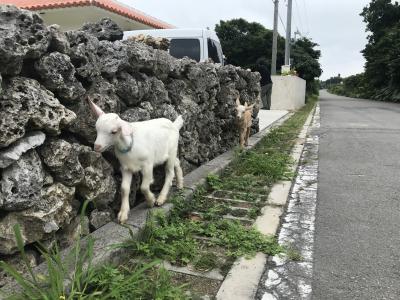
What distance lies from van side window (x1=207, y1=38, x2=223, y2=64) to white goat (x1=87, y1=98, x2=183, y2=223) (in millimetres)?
6431

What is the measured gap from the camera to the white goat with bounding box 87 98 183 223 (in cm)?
332

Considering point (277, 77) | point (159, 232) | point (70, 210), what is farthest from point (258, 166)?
point (277, 77)

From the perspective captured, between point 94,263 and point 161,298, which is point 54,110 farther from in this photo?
point 161,298

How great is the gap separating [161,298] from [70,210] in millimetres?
1037

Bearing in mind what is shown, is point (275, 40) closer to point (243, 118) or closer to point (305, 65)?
point (305, 65)

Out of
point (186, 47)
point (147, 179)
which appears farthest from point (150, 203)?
point (186, 47)

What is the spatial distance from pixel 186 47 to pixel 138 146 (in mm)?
7139

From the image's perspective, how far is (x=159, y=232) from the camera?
3574 mm

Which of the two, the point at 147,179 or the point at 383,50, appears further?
the point at 383,50

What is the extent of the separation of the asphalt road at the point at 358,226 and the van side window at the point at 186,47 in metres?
4.02

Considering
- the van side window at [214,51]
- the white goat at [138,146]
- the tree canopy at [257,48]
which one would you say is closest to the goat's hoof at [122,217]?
the white goat at [138,146]

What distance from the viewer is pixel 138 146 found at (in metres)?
3.68

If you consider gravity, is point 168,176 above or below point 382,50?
below

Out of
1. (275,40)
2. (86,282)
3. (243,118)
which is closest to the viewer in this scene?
(86,282)
